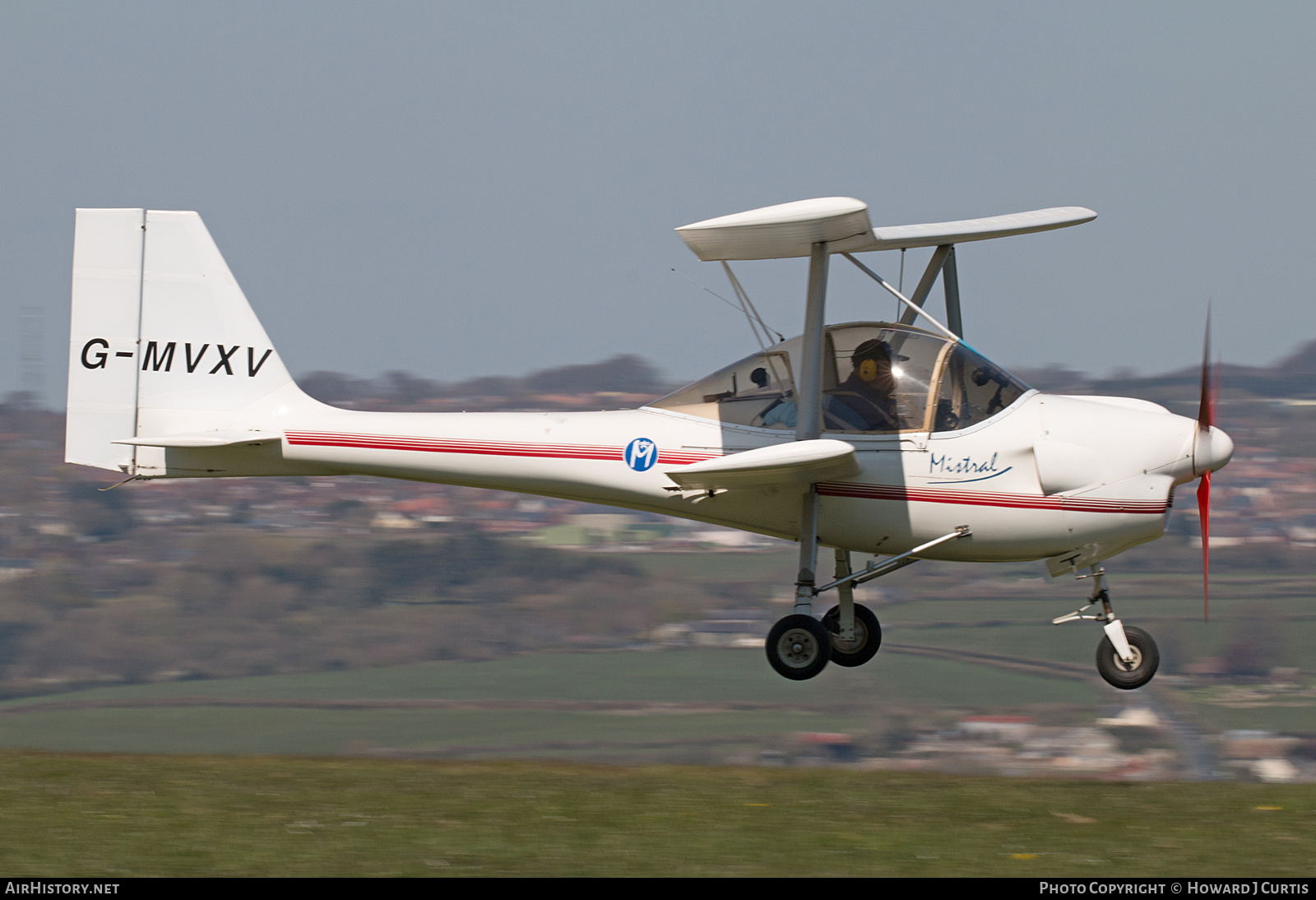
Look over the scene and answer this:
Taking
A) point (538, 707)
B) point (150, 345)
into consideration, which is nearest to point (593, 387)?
point (538, 707)

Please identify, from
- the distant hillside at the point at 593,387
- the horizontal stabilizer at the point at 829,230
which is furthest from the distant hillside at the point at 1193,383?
the horizontal stabilizer at the point at 829,230

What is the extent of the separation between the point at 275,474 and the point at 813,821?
239 inches

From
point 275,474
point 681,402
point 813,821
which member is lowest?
point 813,821

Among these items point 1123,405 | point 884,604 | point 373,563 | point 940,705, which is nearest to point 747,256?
point 1123,405

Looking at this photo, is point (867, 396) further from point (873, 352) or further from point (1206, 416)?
point (1206, 416)

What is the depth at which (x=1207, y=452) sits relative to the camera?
10.7 m

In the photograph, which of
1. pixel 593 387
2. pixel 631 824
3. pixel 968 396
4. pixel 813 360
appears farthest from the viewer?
pixel 593 387

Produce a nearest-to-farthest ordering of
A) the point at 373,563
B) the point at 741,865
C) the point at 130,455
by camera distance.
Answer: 1. the point at 741,865
2. the point at 130,455
3. the point at 373,563

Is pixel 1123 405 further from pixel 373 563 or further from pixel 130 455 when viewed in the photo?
pixel 373 563

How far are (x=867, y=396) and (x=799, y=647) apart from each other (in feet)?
7.10

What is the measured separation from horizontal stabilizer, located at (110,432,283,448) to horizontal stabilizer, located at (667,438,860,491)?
3.81m

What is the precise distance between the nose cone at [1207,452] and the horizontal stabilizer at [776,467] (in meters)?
2.69

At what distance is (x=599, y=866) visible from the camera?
800cm

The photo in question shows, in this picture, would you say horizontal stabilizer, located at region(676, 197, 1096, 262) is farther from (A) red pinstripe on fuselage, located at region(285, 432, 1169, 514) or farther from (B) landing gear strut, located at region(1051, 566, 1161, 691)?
(B) landing gear strut, located at region(1051, 566, 1161, 691)
